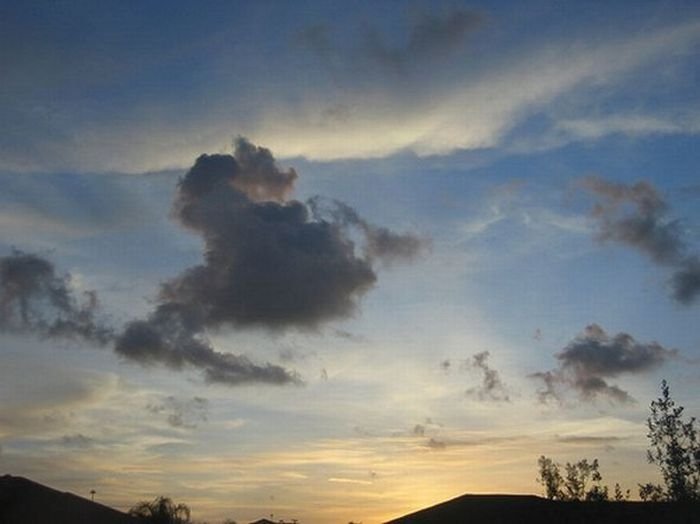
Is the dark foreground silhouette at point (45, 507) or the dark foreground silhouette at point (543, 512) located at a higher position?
the dark foreground silhouette at point (45, 507)

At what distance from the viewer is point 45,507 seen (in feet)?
255

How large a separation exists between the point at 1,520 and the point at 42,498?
610 cm

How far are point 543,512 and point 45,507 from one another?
45.1 meters

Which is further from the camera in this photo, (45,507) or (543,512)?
(45,507)

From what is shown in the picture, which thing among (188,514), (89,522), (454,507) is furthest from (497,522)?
(89,522)

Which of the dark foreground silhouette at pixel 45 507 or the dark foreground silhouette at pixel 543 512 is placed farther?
the dark foreground silhouette at pixel 45 507

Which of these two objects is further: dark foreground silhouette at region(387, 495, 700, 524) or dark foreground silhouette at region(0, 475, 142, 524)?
dark foreground silhouette at region(0, 475, 142, 524)

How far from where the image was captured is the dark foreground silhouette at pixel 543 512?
58.3m

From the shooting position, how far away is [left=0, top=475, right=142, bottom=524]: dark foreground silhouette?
74.8 m

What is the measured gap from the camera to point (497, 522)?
63.2 metres

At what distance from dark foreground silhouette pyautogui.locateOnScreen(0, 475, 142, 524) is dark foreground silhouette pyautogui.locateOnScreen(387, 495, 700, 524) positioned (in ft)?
99.9

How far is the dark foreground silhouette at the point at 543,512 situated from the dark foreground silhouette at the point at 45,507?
3044cm

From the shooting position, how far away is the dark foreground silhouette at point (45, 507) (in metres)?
74.8

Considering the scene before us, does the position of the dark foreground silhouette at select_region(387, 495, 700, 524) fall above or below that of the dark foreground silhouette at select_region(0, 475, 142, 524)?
below
